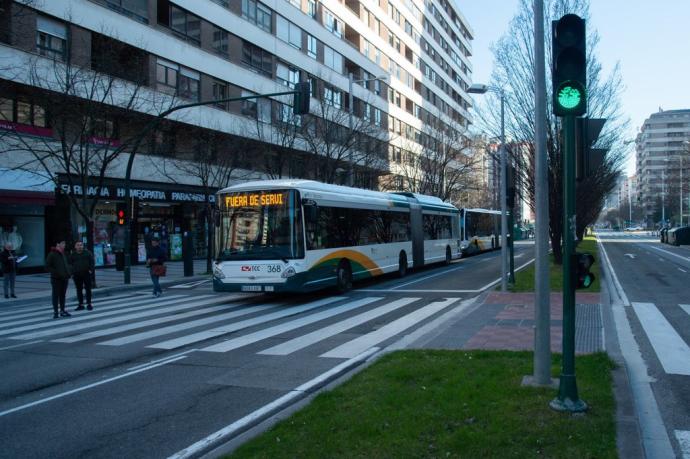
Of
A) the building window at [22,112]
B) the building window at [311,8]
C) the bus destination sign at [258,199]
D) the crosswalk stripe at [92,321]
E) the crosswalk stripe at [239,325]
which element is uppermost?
the building window at [311,8]

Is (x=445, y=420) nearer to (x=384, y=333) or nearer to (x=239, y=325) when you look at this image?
(x=384, y=333)

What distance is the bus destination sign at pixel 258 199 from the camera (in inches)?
569

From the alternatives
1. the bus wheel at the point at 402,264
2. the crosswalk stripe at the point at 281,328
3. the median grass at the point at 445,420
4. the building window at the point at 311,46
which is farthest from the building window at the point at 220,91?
the median grass at the point at 445,420

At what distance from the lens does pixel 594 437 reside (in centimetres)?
459

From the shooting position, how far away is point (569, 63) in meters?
5.31

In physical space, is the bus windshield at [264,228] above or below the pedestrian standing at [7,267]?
above

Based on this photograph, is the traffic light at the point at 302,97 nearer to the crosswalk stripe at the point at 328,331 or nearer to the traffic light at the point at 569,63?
the crosswalk stripe at the point at 328,331

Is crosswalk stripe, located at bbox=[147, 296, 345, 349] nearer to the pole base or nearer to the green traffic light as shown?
the pole base

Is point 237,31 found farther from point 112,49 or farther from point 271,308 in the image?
point 271,308

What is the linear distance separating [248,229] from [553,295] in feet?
25.1

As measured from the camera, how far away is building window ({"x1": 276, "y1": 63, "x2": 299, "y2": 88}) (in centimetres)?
3857

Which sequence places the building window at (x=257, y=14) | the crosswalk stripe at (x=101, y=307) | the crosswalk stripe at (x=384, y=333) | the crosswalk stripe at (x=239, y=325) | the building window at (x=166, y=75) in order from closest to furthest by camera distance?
the crosswalk stripe at (x=384, y=333) < the crosswalk stripe at (x=239, y=325) < the crosswalk stripe at (x=101, y=307) < the building window at (x=166, y=75) < the building window at (x=257, y=14)

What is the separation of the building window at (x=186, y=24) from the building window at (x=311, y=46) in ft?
39.7

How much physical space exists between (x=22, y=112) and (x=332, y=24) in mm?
28696
